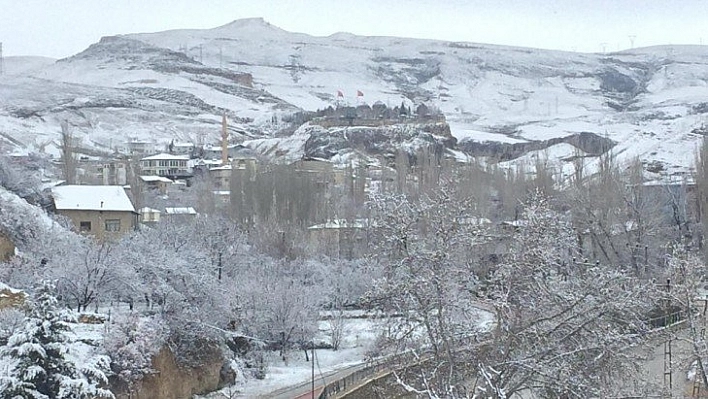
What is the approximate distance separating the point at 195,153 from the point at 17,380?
285ft

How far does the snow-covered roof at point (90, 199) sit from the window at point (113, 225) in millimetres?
471

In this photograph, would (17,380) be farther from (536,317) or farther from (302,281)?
(302,281)

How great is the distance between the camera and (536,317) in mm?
10570

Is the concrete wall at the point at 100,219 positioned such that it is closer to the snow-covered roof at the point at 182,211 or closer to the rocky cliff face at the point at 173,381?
the snow-covered roof at the point at 182,211

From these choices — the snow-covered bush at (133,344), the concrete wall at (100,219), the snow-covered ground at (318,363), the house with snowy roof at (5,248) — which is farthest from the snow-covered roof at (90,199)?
the snow-covered bush at (133,344)

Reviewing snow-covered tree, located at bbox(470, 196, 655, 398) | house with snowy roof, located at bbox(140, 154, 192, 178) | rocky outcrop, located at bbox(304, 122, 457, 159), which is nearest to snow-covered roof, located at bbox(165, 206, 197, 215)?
house with snowy roof, located at bbox(140, 154, 192, 178)

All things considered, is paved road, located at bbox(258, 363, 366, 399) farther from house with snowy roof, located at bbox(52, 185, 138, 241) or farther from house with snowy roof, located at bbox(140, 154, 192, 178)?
house with snowy roof, located at bbox(140, 154, 192, 178)

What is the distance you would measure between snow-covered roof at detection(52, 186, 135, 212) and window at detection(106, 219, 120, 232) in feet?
1.55

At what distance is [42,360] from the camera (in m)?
11.9

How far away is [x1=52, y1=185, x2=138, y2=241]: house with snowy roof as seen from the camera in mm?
36344

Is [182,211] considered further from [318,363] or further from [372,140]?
[372,140]

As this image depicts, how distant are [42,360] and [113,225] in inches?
1003

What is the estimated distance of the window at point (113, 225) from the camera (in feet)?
120

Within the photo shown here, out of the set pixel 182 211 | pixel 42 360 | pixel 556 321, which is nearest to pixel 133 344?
pixel 42 360
